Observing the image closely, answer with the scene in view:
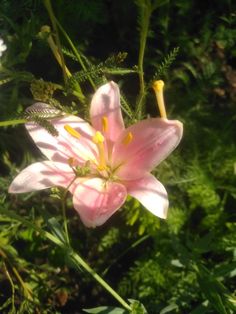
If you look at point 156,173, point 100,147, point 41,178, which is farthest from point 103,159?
point 156,173

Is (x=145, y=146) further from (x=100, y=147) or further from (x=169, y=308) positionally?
(x=169, y=308)

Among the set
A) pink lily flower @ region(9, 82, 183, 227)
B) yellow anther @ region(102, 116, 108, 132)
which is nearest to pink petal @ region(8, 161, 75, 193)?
pink lily flower @ region(9, 82, 183, 227)

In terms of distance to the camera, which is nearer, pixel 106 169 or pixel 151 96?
pixel 106 169

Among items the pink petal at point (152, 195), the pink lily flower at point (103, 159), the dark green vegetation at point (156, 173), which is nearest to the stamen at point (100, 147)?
the pink lily flower at point (103, 159)

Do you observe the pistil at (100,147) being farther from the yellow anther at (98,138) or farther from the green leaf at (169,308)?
the green leaf at (169,308)

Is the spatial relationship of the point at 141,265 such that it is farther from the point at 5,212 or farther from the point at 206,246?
the point at 5,212

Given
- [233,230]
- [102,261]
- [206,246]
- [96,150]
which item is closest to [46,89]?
[96,150]
